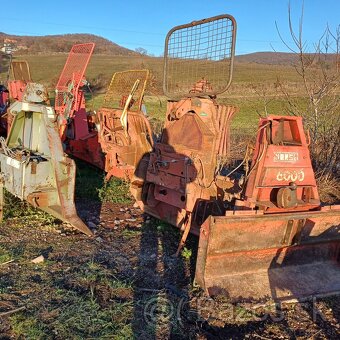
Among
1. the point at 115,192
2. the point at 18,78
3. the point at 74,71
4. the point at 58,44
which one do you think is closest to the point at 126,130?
the point at 115,192

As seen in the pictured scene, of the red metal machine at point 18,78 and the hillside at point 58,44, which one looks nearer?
the red metal machine at point 18,78

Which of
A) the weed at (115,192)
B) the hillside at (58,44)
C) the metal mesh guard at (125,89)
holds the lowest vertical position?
the weed at (115,192)

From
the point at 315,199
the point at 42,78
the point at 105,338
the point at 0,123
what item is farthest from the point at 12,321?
the point at 42,78

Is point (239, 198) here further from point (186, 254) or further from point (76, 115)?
point (76, 115)

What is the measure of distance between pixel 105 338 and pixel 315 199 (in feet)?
8.63

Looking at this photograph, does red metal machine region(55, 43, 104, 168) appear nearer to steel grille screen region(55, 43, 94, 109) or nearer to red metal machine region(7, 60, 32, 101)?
steel grille screen region(55, 43, 94, 109)

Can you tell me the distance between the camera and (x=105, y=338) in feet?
10.4

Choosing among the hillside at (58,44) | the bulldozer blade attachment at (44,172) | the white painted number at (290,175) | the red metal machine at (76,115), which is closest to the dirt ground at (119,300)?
the bulldozer blade attachment at (44,172)

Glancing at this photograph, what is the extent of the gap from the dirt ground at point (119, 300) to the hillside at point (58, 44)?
154 feet

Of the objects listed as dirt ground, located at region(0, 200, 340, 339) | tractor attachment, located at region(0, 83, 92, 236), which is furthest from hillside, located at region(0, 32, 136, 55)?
dirt ground, located at region(0, 200, 340, 339)

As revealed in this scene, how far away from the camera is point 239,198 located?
4484 millimetres

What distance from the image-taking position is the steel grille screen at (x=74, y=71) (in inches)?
293

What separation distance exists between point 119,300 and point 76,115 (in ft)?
14.4

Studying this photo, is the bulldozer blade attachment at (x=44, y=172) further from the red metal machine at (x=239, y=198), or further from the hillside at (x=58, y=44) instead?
the hillside at (x=58, y=44)
